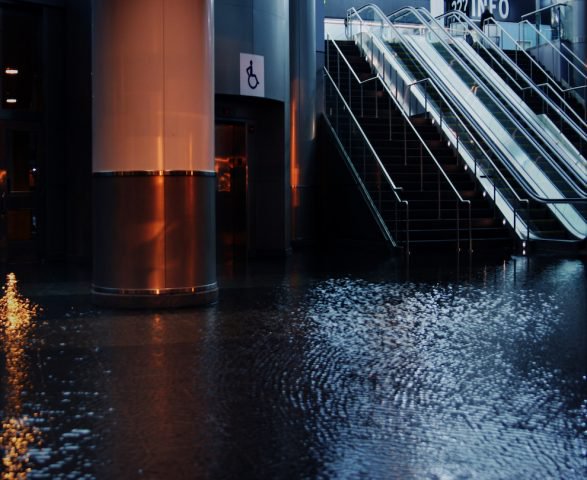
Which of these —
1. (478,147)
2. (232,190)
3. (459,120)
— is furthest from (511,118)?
(232,190)

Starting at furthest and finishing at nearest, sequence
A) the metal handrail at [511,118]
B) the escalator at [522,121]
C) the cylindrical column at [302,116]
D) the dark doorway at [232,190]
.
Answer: the escalator at [522,121] < the metal handrail at [511,118] < the cylindrical column at [302,116] < the dark doorway at [232,190]

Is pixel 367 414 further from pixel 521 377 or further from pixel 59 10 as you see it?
pixel 59 10

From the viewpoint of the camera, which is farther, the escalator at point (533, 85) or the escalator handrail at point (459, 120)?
the escalator at point (533, 85)

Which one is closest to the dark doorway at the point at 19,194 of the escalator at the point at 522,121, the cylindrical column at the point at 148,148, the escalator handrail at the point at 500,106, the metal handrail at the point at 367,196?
the cylindrical column at the point at 148,148

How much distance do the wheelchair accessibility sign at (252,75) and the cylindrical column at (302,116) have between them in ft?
8.51

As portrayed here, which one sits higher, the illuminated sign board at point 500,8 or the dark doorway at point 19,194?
the illuminated sign board at point 500,8

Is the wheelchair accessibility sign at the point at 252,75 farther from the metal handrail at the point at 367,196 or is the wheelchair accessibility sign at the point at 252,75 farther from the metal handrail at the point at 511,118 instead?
the metal handrail at the point at 511,118

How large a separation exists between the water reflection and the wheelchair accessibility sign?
5.58 metres

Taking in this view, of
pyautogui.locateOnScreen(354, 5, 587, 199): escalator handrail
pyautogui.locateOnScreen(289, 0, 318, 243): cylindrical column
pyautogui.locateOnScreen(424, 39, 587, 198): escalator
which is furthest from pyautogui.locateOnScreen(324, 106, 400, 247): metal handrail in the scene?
pyautogui.locateOnScreen(424, 39, 587, 198): escalator

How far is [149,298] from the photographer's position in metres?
7.98

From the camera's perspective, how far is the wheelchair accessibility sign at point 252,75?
12766 mm

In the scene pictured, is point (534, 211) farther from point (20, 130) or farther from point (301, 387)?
point (301, 387)

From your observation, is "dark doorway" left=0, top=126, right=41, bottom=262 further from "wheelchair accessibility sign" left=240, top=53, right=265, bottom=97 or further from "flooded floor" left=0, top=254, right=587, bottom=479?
"flooded floor" left=0, top=254, right=587, bottom=479

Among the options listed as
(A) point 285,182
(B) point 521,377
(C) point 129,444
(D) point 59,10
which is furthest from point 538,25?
(C) point 129,444
